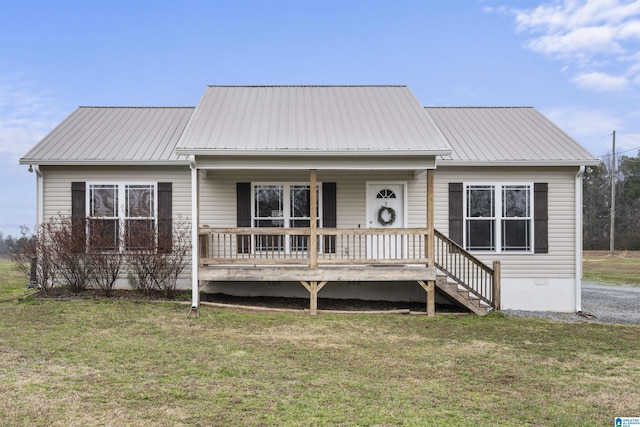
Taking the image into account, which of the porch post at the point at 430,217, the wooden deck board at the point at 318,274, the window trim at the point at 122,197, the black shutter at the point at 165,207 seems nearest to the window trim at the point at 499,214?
the porch post at the point at 430,217

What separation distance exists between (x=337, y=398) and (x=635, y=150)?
42.9 meters

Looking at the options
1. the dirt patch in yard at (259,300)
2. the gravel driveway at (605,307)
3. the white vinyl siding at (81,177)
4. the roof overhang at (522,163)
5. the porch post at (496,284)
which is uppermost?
the roof overhang at (522,163)

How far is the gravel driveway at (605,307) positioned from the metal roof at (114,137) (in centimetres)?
934

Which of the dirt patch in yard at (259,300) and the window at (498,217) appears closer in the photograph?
the dirt patch in yard at (259,300)

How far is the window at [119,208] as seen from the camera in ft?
37.7

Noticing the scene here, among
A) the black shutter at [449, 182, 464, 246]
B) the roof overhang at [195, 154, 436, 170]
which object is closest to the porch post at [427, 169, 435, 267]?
the roof overhang at [195, 154, 436, 170]

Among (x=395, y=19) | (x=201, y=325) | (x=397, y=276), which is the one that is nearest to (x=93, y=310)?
(x=201, y=325)

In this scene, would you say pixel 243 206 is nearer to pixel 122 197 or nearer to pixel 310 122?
pixel 310 122

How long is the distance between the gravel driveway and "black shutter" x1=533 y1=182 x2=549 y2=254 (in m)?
1.61

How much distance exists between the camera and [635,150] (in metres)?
39.1

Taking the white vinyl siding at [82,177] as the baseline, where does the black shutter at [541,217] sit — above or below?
below

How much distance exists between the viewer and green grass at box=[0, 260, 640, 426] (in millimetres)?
4754

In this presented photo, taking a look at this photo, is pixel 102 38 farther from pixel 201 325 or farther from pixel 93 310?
pixel 201 325

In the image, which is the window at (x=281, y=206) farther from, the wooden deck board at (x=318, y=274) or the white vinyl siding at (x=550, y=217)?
the white vinyl siding at (x=550, y=217)
